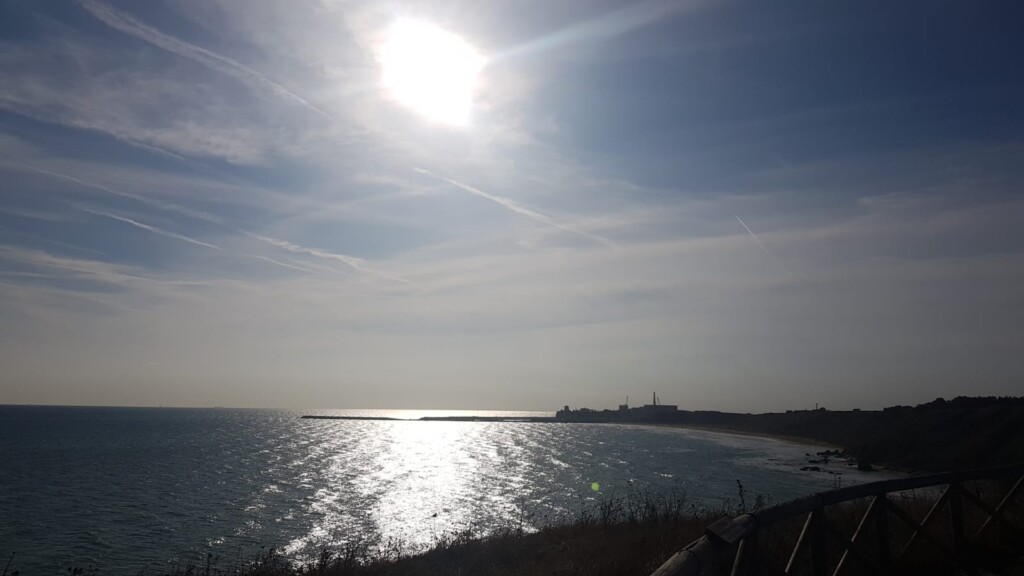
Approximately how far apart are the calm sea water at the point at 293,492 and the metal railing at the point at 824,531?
19.0m

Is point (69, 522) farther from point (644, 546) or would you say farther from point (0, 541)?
point (644, 546)

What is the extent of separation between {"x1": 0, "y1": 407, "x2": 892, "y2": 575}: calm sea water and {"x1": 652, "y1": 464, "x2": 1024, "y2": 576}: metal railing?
1896cm

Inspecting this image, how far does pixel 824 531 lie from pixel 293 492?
146ft

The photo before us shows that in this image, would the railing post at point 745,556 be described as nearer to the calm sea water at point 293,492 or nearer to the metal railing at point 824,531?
the metal railing at point 824,531

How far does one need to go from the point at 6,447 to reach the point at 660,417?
6535 inches

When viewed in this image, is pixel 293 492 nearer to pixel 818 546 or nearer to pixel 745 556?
pixel 818 546

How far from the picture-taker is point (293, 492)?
150 ft

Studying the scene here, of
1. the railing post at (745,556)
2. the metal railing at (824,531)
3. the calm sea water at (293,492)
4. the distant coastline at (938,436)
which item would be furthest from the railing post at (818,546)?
the distant coastline at (938,436)

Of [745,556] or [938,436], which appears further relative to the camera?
[938,436]

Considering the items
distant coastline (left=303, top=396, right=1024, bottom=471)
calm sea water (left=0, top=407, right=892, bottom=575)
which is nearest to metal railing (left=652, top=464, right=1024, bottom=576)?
calm sea water (left=0, top=407, right=892, bottom=575)

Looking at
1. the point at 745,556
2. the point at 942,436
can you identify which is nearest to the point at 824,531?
the point at 745,556

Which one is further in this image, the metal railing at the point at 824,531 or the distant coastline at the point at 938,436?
the distant coastline at the point at 938,436

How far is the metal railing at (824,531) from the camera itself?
217 inches

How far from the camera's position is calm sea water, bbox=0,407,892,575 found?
29.8m
